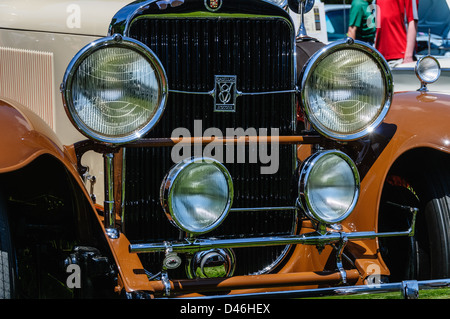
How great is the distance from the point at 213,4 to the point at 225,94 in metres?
0.32

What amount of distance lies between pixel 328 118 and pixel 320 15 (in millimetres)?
2991

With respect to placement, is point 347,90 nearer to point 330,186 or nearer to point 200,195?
point 330,186

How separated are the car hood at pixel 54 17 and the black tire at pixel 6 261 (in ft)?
3.76

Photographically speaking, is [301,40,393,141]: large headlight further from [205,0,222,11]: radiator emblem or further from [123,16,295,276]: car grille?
[205,0,222,11]: radiator emblem

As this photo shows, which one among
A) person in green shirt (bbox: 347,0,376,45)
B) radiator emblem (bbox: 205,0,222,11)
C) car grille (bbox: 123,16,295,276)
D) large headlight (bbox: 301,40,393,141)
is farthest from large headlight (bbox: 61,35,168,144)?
person in green shirt (bbox: 347,0,376,45)

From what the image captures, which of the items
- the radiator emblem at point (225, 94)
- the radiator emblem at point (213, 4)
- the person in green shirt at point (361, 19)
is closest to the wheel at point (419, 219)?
the radiator emblem at point (225, 94)

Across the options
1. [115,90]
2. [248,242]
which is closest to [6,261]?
[115,90]

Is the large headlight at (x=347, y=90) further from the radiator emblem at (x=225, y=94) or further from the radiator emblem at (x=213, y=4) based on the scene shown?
the radiator emblem at (x=213, y=4)

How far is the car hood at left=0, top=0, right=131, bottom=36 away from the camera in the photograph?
278 centimetres

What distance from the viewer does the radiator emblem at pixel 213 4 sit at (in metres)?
2.16

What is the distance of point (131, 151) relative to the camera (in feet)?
7.18

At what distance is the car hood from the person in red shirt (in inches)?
149

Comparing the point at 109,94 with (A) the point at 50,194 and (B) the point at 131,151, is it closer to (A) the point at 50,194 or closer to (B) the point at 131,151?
(B) the point at 131,151
